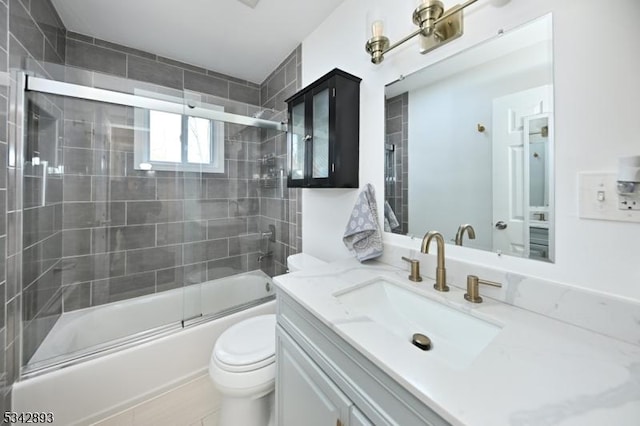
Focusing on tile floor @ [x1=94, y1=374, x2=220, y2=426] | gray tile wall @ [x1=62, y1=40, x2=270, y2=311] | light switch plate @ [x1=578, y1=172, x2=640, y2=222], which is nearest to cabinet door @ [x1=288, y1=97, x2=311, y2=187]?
gray tile wall @ [x1=62, y1=40, x2=270, y2=311]

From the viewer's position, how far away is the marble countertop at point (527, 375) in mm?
385

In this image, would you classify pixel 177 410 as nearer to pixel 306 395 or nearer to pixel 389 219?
pixel 306 395

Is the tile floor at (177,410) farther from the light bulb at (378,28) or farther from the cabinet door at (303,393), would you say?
the light bulb at (378,28)

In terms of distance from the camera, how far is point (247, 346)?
46.2 inches

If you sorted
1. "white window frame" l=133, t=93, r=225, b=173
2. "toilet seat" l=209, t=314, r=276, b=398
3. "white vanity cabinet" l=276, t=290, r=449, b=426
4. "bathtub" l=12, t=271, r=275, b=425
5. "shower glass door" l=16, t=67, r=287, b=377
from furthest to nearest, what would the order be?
"white window frame" l=133, t=93, r=225, b=173
"shower glass door" l=16, t=67, r=287, b=377
"bathtub" l=12, t=271, r=275, b=425
"toilet seat" l=209, t=314, r=276, b=398
"white vanity cabinet" l=276, t=290, r=449, b=426

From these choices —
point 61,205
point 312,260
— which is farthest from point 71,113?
point 312,260

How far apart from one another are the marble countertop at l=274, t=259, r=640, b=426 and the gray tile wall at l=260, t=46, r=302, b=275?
1354 mm

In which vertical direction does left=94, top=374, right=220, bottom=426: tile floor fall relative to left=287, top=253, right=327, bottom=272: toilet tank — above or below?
below

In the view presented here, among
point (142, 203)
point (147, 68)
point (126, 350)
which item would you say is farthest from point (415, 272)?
point (147, 68)

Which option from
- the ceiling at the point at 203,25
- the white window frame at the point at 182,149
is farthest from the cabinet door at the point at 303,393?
the ceiling at the point at 203,25

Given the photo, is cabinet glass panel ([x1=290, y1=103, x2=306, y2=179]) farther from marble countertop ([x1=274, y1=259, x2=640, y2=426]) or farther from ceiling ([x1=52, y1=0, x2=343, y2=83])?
marble countertop ([x1=274, y1=259, x2=640, y2=426])

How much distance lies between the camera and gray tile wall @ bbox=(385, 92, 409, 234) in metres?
1.16

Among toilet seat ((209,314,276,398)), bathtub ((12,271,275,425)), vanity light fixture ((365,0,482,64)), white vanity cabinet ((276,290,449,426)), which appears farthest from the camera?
bathtub ((12,271,275,425))

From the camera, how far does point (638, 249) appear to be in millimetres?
594
